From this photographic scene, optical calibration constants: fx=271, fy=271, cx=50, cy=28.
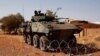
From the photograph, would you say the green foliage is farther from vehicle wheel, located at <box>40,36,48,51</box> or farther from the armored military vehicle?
vehicle wheel, located at <box>40,36,48,51</box>

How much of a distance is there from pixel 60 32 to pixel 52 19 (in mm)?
3076

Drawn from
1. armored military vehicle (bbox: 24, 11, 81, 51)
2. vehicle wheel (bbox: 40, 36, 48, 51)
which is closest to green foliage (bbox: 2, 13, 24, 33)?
armored military vehicle (bbox: 24, 11, 81, 51)

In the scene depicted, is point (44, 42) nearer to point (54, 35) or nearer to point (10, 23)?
point (54, 35)

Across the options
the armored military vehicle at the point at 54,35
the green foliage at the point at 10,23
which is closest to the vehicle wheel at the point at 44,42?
the armored military vehicle at the point at 54,35

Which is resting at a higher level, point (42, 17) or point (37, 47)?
point (42, 17)

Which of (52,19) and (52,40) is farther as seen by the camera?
(52,19)

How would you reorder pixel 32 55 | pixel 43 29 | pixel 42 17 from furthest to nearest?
pixel 42 17 → pixel 43 29 → pixel 32 55

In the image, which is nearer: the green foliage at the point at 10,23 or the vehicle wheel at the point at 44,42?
the vehicle wheel at the point at 44,42

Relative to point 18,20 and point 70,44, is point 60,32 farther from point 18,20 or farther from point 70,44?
point 18,20

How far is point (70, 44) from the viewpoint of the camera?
15688 millimetres

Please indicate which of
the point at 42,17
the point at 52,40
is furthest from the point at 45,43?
the point at 42,17

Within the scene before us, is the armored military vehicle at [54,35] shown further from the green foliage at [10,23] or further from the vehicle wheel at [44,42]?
the green foliage at [10,23]

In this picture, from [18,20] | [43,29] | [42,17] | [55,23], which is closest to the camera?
[43,29]

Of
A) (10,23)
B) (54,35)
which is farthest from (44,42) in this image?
(10,23)
